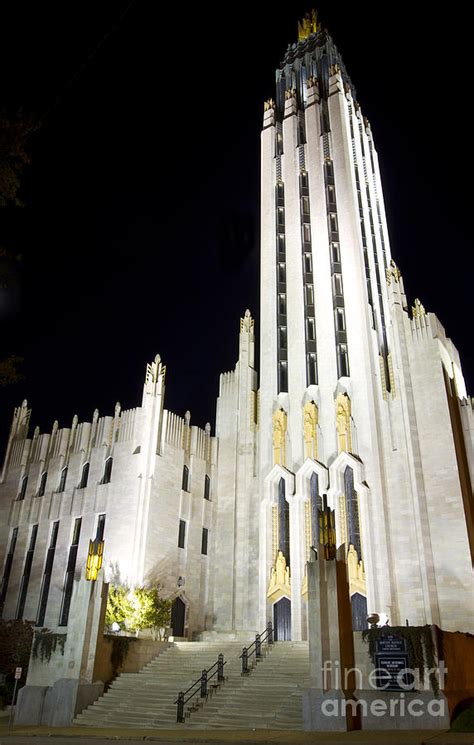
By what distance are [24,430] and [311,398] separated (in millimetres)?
24160

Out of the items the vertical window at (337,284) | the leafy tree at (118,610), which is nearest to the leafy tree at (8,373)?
the leafy tree at (118,610)

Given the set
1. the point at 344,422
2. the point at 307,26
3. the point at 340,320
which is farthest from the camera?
the point at 307,26

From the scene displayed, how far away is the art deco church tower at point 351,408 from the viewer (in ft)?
95.0

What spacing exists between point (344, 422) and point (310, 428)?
7.39 ft

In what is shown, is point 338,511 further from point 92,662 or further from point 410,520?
point 92,662

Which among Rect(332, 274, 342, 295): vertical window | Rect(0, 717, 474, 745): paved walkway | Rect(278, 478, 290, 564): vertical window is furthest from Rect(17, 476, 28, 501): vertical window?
Rect(0, 717, 474, 745): paved walkway

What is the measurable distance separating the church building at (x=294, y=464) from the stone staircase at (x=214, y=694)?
774 cm

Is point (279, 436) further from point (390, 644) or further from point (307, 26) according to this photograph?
A: point (307, 26)

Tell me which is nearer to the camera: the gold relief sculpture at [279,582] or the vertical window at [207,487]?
the gold relief sculpture at [279,582]

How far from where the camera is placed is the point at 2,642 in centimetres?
2766

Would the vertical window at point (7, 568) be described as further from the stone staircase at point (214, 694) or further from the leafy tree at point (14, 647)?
the stone staircase at point (214, 694)

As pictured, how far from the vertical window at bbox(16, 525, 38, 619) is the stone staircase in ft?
57.7

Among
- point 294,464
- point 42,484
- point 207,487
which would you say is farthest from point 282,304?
point 42,484

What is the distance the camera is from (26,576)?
39375 mm
